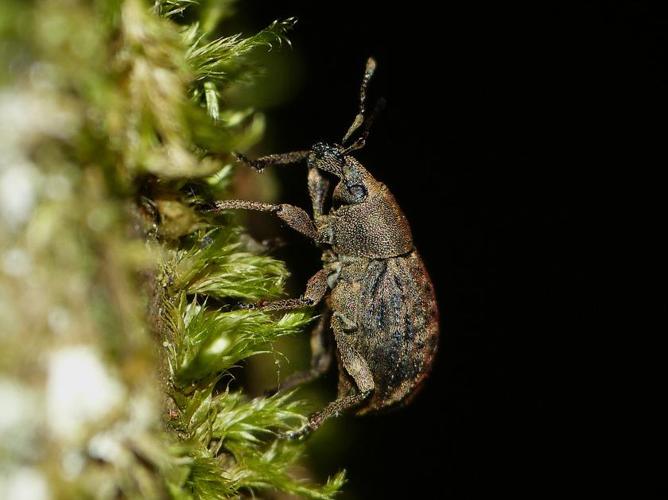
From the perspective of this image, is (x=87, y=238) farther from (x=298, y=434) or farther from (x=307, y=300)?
(x=307, y=300)

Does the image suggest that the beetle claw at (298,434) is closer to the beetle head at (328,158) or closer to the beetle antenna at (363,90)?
the beetle head at (328,158)

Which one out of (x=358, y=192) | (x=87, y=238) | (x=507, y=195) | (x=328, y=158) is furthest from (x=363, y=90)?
(x=507, y=195)

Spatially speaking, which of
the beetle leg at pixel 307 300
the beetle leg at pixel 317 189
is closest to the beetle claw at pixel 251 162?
the beetle leg at pixel 317 189

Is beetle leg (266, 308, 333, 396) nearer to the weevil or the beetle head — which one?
the weevil

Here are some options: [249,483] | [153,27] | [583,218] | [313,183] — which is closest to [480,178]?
[583,218]

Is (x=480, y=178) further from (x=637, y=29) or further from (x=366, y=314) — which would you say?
(x=366, y=314)

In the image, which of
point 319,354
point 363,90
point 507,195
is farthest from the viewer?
point 507,195
